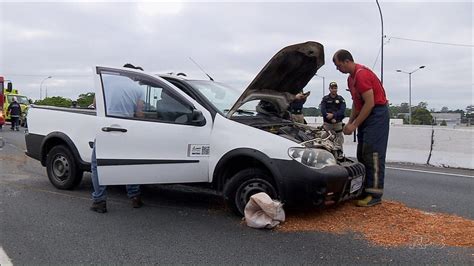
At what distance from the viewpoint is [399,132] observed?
1204 centimetres

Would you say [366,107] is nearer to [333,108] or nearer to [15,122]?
[333,108]

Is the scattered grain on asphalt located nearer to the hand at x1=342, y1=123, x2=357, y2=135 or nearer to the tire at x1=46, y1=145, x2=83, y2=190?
the hand at x1=342, y1=123, x2=357, y2=135

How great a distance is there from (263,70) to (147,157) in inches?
67.2

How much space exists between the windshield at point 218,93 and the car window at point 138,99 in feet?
1.31

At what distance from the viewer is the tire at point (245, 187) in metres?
4.99

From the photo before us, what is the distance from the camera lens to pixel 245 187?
511 centimetres

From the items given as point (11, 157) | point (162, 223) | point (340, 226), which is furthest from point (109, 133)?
point (11, 157)

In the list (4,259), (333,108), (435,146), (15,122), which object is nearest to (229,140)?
(4,259)

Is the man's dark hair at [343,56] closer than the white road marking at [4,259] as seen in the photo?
No

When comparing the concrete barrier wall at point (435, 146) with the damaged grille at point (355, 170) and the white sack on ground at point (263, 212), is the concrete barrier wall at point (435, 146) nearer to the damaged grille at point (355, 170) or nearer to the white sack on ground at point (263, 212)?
the damaged grille at point (355, 170)

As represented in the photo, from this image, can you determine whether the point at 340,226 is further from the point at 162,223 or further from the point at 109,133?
the point at 109,133

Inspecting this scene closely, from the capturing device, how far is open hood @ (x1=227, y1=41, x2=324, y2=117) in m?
5.48

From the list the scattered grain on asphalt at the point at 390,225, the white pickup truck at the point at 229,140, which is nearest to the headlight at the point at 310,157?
the white pickup truck at the point at 229,140

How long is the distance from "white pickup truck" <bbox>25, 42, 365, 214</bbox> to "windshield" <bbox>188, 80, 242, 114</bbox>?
0.02 metres
